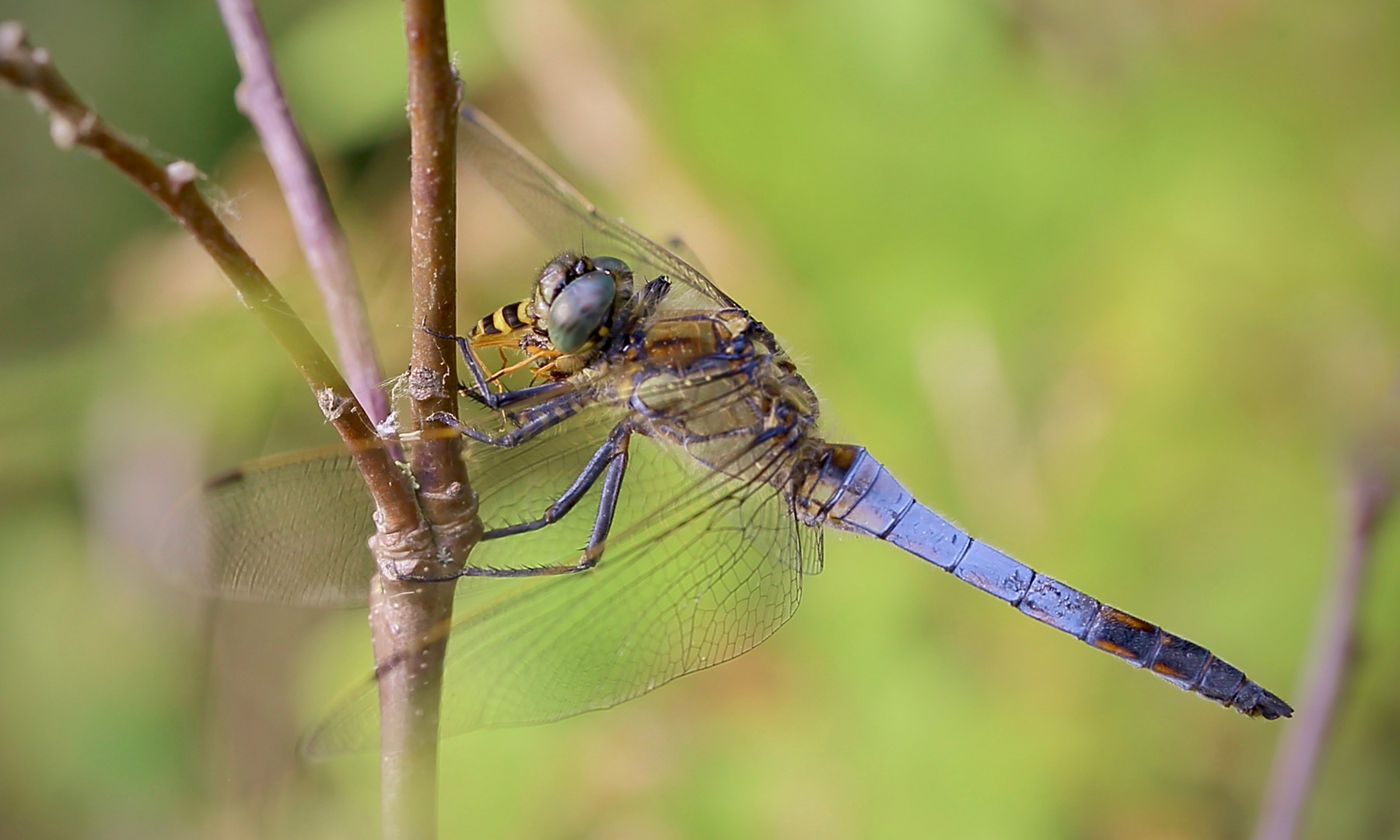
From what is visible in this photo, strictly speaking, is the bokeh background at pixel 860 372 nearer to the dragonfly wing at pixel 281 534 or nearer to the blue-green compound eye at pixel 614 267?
the blue-green compound eye at pixel 614 267

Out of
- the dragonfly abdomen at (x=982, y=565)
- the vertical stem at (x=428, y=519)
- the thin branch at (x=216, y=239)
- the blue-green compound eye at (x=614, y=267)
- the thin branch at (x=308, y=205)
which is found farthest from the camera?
the dragonfly abdomen at (x=982, y=565)

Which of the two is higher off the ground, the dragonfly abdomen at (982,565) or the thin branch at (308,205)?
the dragonfly abdomen at (982,565)

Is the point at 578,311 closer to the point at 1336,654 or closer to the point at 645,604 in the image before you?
the point at 645,604

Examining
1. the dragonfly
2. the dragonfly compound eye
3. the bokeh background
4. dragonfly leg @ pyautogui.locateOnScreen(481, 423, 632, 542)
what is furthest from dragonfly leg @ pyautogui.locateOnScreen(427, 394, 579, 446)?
the bokeh background

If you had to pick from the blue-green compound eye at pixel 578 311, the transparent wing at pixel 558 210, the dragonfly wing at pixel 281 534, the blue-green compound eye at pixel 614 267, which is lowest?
the dragonfly wing at pixel 281 534

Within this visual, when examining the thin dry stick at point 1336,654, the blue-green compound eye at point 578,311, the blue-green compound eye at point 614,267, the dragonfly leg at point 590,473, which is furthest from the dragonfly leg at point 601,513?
the thin dry stick at point 1336,654

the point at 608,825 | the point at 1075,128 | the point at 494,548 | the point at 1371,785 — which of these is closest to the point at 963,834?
the point at 608,825
